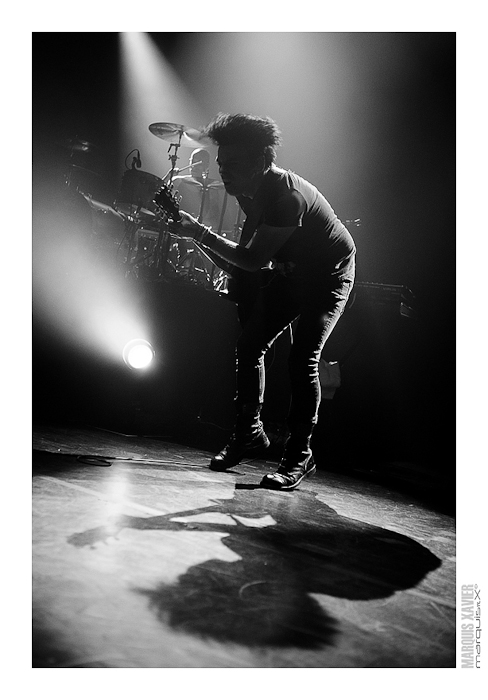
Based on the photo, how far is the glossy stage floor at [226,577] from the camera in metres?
1.07

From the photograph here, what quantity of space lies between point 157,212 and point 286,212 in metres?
3.48

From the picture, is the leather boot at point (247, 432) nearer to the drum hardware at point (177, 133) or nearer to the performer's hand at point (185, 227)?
the performer's hand at point (185, 227)

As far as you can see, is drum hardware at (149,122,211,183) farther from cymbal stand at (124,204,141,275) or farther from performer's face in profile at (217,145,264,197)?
performer's face in profile at (217,145,264,197)

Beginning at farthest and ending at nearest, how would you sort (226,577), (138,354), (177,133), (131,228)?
(131,228) < (177,133) < (138,354) < (226,577)

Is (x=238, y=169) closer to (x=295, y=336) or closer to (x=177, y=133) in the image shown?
(x=295, y=336)

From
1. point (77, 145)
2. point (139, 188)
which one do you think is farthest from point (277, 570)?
point (77, 145)

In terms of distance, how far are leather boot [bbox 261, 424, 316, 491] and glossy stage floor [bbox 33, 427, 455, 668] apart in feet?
0.31

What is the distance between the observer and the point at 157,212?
18.2ft

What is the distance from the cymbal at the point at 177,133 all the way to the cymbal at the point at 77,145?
2.45 ft

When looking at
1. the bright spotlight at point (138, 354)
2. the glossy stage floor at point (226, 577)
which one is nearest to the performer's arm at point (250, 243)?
the glossy stage floor at point (226, 577)
